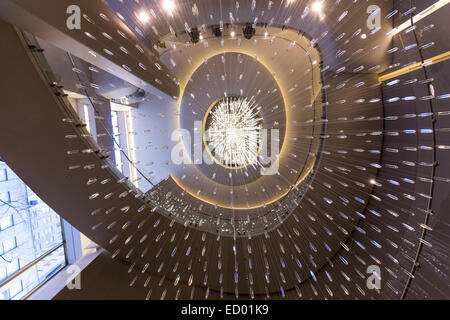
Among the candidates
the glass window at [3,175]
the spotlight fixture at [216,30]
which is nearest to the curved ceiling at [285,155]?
the spotlight fixture at [216,30]

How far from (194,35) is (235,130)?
7.34 feet

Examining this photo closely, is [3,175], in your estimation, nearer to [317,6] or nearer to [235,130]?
[235,130]

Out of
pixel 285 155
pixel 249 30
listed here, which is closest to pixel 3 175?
pixel 249 30

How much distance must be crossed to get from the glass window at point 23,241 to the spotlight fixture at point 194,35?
15.2ft

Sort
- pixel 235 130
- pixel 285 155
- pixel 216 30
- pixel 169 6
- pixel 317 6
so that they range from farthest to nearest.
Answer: pixel 285 155 → pixel 235 130 → pixel 216 30 → pixel 169 6 → pixel 317 6

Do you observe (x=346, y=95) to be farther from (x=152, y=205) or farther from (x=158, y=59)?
(x=152, y=205)

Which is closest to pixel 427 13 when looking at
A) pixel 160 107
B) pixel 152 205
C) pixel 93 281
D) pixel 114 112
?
pixel 160 107

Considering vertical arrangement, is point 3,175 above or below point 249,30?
below

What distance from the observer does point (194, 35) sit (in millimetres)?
4277

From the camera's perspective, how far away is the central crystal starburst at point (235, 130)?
15.2 feet

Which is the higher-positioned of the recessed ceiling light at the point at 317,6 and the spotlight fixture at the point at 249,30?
the spotlight fixture at the point at 249,30

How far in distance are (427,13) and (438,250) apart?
11.7ft

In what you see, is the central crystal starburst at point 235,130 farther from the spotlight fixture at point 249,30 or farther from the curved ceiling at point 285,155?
the spotlight fixture at point 249,30

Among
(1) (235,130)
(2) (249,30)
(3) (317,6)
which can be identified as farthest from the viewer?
(1) (235,130)
